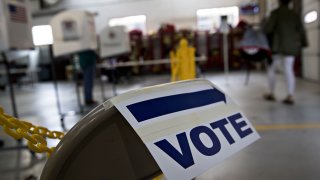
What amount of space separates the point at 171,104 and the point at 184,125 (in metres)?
0.06

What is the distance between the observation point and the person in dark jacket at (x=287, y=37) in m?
3.32

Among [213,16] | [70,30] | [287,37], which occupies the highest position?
[213,16]

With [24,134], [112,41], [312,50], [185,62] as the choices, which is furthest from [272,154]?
[312,50]

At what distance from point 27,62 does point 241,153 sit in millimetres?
9601

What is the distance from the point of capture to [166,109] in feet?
2.14

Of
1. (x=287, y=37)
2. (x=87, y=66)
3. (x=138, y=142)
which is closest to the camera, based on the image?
(x=138, y=142)

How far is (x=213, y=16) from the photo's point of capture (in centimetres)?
1055

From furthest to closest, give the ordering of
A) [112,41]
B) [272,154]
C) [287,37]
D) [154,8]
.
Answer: [154,8]
[112,41]
[287,37]
[272,154]

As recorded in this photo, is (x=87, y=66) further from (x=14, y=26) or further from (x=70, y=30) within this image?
(x=14, y=26)

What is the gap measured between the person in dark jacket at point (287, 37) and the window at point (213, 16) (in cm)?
695

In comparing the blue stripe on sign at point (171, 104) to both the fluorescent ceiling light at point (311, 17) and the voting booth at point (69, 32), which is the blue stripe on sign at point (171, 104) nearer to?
the voting booth at point (69, 32)

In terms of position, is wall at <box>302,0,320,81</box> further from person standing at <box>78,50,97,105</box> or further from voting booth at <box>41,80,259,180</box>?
voting booth at <box>41,80,259,180</box>

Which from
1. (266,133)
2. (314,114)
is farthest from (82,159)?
(314,114)

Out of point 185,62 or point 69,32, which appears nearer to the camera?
point 69,32
